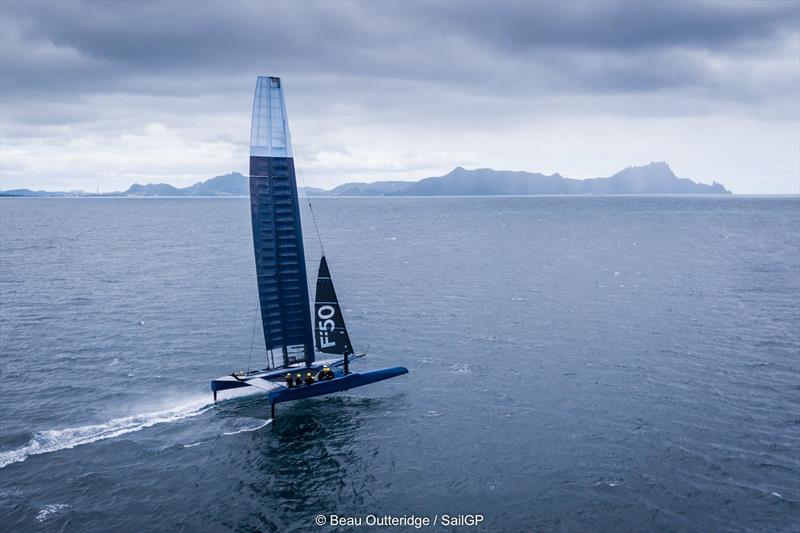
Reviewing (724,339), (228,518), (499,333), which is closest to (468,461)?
(228,518)

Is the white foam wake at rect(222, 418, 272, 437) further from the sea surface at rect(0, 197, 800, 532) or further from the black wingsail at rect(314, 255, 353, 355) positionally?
the black wingsail at rect(314, 255, 353, 355)

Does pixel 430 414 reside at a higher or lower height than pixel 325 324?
lower

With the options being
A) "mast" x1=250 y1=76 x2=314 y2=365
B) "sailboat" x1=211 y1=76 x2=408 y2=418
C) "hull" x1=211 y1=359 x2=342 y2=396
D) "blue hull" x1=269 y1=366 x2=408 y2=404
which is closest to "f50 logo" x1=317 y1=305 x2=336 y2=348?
"sailboat" x1=211 y1=76 x2=408 y2=418

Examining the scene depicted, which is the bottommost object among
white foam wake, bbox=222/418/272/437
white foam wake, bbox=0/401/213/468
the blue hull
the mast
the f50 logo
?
white foam wake, bbox=222/418/272/437

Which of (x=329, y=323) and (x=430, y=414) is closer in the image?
(x=430, y=414)

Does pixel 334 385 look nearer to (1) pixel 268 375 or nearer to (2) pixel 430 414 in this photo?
(1) pixel 268 375

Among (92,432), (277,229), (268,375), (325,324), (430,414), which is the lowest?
(430,414)

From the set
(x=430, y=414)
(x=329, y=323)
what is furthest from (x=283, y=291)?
(x=430, y=414)
